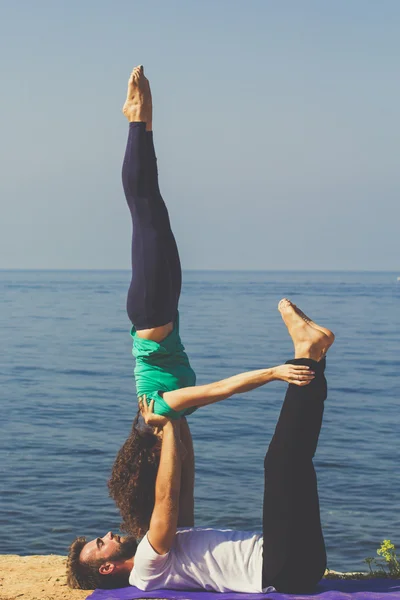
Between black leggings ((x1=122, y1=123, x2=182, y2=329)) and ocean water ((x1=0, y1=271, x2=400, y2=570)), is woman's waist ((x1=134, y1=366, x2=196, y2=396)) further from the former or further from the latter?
ocean water ((x1=0, y1=271, x2=400, y2=570))

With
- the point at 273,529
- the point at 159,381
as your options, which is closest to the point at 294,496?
the point at 273,529

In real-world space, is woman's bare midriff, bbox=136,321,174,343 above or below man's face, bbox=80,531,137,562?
above

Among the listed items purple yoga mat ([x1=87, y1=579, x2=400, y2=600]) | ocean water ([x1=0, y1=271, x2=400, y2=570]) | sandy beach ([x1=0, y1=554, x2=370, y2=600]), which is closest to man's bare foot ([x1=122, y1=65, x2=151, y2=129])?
purple yoga mat ([x1=87, y1=579, x2=400, y2=600])

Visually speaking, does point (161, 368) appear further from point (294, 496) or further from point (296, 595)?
point (296, 595)

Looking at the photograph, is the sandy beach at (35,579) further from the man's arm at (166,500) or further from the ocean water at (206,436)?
the ocean water at (206,436)

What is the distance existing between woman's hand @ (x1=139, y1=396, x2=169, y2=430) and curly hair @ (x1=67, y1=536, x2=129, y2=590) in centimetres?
95

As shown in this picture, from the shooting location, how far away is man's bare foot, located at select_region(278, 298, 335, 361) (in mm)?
5422

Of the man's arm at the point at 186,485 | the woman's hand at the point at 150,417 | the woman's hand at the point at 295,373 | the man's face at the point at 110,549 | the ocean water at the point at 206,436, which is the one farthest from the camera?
the ocean water at the point at 206,436

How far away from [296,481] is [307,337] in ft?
2.86

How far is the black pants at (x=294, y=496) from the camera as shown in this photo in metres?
5.48

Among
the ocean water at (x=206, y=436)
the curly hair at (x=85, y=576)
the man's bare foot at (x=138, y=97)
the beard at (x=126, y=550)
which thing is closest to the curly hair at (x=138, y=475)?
the beard at (x=126, y=550)

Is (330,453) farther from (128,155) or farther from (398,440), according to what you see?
(128,155)

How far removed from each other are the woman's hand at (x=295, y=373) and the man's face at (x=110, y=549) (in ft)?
5.26

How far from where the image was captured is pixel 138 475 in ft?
19.8
